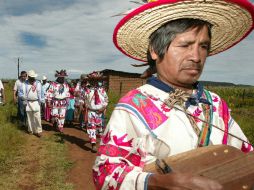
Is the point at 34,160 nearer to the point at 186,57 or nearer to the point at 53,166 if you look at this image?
the point at 53,166

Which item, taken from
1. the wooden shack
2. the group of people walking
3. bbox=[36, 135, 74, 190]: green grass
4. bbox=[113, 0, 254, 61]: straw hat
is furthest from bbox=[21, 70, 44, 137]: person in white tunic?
the wooden shack

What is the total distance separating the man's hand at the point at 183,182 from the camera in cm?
149

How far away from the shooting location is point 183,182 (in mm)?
1515

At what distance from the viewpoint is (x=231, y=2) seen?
6.55ft

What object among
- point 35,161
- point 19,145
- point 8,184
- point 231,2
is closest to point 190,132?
point 231,2

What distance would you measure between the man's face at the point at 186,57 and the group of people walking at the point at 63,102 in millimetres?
7452

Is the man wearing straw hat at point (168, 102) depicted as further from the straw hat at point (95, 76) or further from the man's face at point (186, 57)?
the straw hat at point (95, 76)

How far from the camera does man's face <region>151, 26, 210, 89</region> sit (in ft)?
6.56

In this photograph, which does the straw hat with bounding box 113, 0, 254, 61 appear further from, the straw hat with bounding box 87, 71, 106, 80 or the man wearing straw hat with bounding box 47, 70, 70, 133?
the man wearing straw hat with bounding box 47, 70, 70, 133

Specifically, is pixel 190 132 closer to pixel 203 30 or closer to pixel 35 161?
pixel 203 30

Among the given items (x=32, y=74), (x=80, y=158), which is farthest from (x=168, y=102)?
(x=32, y=74)

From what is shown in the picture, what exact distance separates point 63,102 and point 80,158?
3309 mm

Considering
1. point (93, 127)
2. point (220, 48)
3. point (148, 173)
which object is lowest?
point (93, 127)

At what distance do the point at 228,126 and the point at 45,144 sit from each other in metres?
9.00
